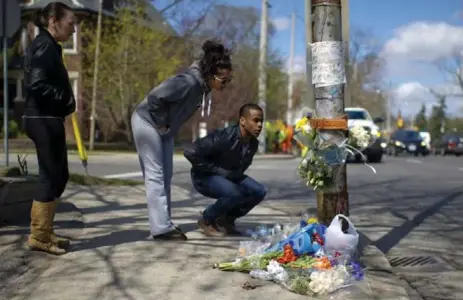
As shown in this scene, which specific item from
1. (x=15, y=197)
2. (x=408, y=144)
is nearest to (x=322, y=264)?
(x=15, y=197)

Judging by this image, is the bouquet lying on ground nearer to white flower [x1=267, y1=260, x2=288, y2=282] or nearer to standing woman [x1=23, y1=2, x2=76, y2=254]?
white flower [x1=267, y1=260, x2=288, y2=282]

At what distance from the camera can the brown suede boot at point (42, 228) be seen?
5020 mm

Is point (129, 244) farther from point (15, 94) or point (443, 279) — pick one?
point (15, 94)

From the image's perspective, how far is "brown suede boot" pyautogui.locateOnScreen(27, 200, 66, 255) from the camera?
5.02 metres

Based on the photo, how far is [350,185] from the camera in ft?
44.2

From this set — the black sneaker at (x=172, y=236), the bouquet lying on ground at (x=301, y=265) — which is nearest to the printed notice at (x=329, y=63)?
the bouquet lying on ground at (x=301, y=265)

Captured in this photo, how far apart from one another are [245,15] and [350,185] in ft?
109

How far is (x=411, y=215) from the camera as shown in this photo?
9.06m

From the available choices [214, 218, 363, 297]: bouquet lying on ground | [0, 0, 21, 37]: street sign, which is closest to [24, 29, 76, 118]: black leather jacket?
[214, 218, 363, 297]: bouquet lying on ground

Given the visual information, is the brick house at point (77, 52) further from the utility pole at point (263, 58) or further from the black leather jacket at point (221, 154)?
the black leather jacket at point (221, 154)

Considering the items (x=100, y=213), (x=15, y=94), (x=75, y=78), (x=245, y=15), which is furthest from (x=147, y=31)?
(x=100, y=213)

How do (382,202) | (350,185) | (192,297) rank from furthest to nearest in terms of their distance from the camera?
(350,185) → (382,202) → (192,297)

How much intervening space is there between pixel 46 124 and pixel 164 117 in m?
1.01

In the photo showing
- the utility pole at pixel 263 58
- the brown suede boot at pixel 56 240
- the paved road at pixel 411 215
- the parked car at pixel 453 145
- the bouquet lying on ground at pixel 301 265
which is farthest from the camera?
the parked car at pixel 453 145
